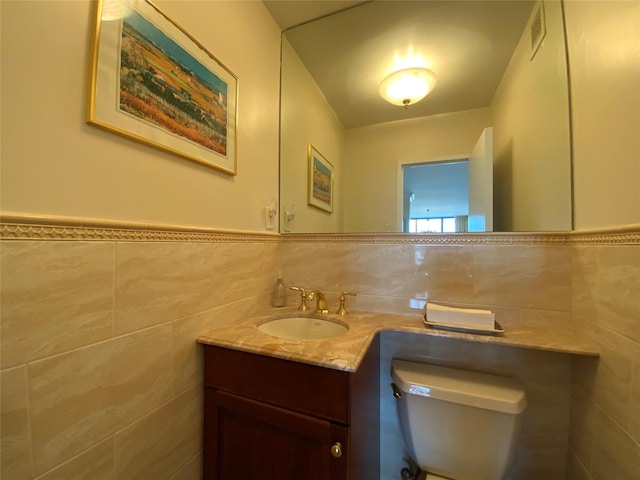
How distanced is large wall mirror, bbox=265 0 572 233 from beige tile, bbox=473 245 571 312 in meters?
0.10

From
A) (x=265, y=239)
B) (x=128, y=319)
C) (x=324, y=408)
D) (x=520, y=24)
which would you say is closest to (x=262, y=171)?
(x=265, y=239)

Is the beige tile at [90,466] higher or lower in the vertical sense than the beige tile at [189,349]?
lower

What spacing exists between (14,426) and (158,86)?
868 millimetres

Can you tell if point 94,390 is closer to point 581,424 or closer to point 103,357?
point 103,357

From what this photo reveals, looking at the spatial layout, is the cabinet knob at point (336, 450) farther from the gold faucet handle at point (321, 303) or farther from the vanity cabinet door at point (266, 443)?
the gold faucet handle at point (321, 303)

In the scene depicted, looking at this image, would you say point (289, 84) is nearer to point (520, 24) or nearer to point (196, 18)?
point (196, 18)

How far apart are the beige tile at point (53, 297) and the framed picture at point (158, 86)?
317 millimetres

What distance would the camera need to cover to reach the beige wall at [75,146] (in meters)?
0.48

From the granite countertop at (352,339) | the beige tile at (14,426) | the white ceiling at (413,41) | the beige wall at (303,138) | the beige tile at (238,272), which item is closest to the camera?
the beige tile at (14,426)

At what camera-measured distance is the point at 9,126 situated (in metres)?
0.47

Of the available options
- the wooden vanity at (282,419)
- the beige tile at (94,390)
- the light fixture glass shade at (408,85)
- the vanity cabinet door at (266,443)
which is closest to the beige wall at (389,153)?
the light fixture glass shade at (408,85)

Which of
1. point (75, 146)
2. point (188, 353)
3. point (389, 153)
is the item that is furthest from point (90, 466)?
point (389, 153)

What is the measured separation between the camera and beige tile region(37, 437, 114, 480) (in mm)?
542

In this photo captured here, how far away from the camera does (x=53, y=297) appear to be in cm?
53
